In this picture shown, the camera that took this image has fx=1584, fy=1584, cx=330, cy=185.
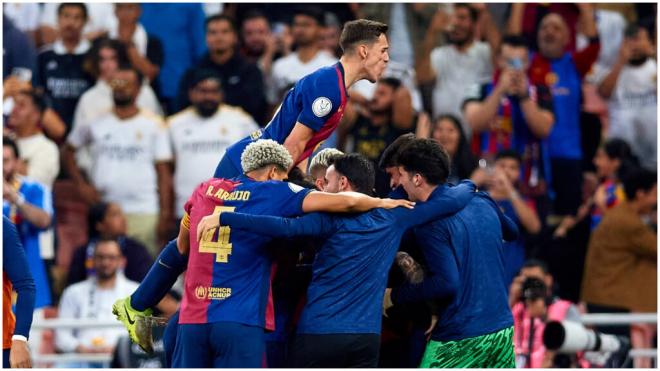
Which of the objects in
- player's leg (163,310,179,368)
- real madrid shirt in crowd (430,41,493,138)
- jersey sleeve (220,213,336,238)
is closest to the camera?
jersey sleeve (220,213,336,238)

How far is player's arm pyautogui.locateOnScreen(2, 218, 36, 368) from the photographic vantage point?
9070mm

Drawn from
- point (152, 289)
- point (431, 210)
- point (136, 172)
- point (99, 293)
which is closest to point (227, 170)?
point (152, 289)

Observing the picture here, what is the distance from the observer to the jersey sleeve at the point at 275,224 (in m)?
9.01

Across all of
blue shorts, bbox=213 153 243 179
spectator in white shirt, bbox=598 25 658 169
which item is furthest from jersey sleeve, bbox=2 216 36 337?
spectator in white shirt, bbox=598 25 658 169

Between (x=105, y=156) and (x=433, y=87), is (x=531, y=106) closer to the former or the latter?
(x=433, y=87)

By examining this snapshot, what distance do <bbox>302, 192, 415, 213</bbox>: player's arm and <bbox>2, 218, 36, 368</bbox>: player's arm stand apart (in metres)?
1.66

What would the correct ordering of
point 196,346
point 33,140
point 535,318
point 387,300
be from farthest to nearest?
point 33,140 → point 535,318 → point 387,300 → point 196,346

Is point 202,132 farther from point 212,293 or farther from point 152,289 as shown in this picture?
point 212,293

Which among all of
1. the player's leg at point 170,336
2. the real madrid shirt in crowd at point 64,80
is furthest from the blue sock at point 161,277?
the real madrid shirt in crowd at point 64,80

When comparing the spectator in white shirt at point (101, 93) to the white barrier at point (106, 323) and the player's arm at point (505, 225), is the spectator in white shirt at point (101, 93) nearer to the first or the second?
the white barrier at point (106, 323)

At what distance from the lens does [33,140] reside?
15.5 meters

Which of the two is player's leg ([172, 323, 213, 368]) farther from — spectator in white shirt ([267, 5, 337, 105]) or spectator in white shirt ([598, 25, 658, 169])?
spectator in white shirt ([598, 25, 658, 169])

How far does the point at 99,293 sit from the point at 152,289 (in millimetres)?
4487

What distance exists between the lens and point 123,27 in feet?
54.2
